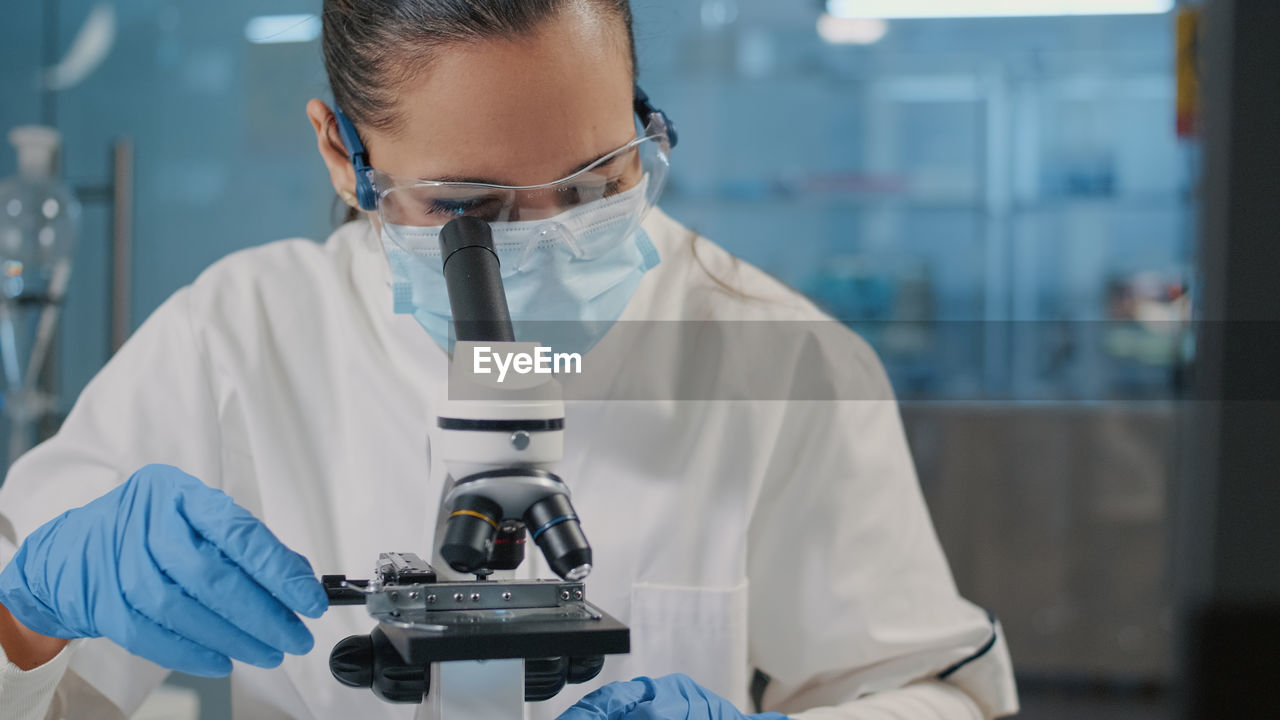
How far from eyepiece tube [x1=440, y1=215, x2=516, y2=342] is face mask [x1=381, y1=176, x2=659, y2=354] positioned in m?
0.10

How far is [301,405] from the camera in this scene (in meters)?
0.95

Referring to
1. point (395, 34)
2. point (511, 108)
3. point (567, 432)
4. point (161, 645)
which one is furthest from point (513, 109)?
point (161, 645)

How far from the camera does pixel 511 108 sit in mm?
704

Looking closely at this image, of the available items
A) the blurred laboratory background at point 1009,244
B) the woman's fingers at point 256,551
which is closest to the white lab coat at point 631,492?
the woman's fingers at point 256,551

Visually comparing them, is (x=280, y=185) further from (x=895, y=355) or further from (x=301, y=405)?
(x=895, y=355)

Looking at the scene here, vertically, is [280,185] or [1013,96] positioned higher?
[1013,96]

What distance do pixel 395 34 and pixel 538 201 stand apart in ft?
0.57

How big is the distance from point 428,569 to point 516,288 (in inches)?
10.7

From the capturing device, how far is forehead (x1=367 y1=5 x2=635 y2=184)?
71cm

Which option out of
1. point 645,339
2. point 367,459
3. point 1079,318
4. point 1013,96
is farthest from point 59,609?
point 1079,318

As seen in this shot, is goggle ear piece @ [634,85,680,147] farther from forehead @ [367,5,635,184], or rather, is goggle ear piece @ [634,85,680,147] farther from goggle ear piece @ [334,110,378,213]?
goggle ear piece @ [334,110,378,213]

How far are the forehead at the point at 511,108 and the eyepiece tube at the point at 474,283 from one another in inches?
3.0

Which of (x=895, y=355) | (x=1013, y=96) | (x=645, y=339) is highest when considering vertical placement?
(x=1013, y=96)

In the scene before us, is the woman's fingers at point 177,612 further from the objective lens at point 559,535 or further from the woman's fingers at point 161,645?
the objective lens at point 559,535
